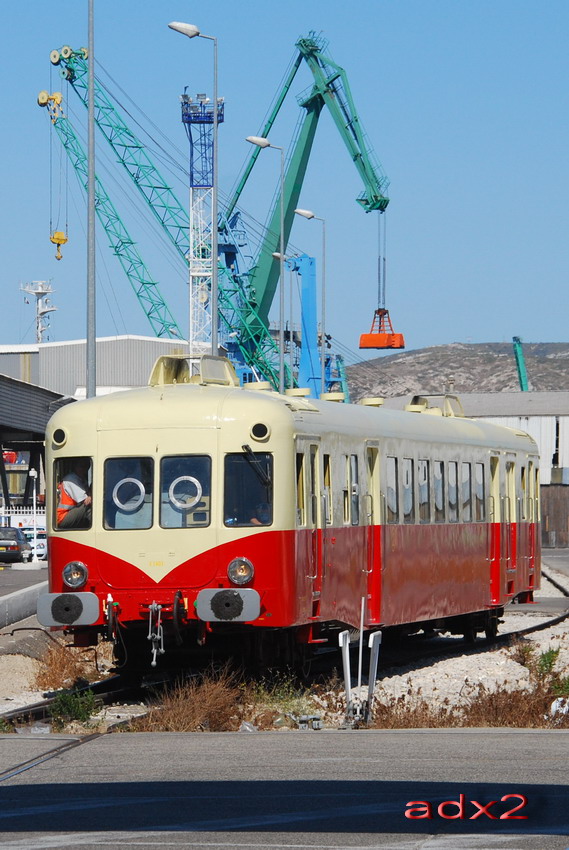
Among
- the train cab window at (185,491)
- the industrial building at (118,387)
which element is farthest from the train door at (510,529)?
the train cab window at (185,491)

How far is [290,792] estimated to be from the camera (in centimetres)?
863

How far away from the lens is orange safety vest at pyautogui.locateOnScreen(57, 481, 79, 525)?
15195mm

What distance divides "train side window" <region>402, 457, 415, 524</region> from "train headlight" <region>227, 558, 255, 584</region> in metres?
4.16

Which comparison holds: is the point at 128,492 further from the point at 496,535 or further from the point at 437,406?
the point at 496,535

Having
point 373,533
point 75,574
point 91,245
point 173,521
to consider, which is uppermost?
point 91,245

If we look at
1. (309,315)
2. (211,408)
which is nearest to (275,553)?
(211,408)

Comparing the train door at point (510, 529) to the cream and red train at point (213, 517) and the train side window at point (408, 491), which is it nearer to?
the train side window at point (408, 491)

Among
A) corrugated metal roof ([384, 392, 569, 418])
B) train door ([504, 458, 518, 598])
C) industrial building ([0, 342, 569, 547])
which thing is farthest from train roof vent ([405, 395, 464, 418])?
corrugated metal roof ([384, 392, 569, 418])

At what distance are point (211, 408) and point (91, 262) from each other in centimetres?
1085

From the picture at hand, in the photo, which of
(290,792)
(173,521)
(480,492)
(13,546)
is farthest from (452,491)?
(13,546)

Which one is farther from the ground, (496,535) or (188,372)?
(188,372)

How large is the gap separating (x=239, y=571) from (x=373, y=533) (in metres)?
3.21

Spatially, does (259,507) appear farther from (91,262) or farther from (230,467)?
(91,262)

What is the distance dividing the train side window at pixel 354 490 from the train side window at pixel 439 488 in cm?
249
